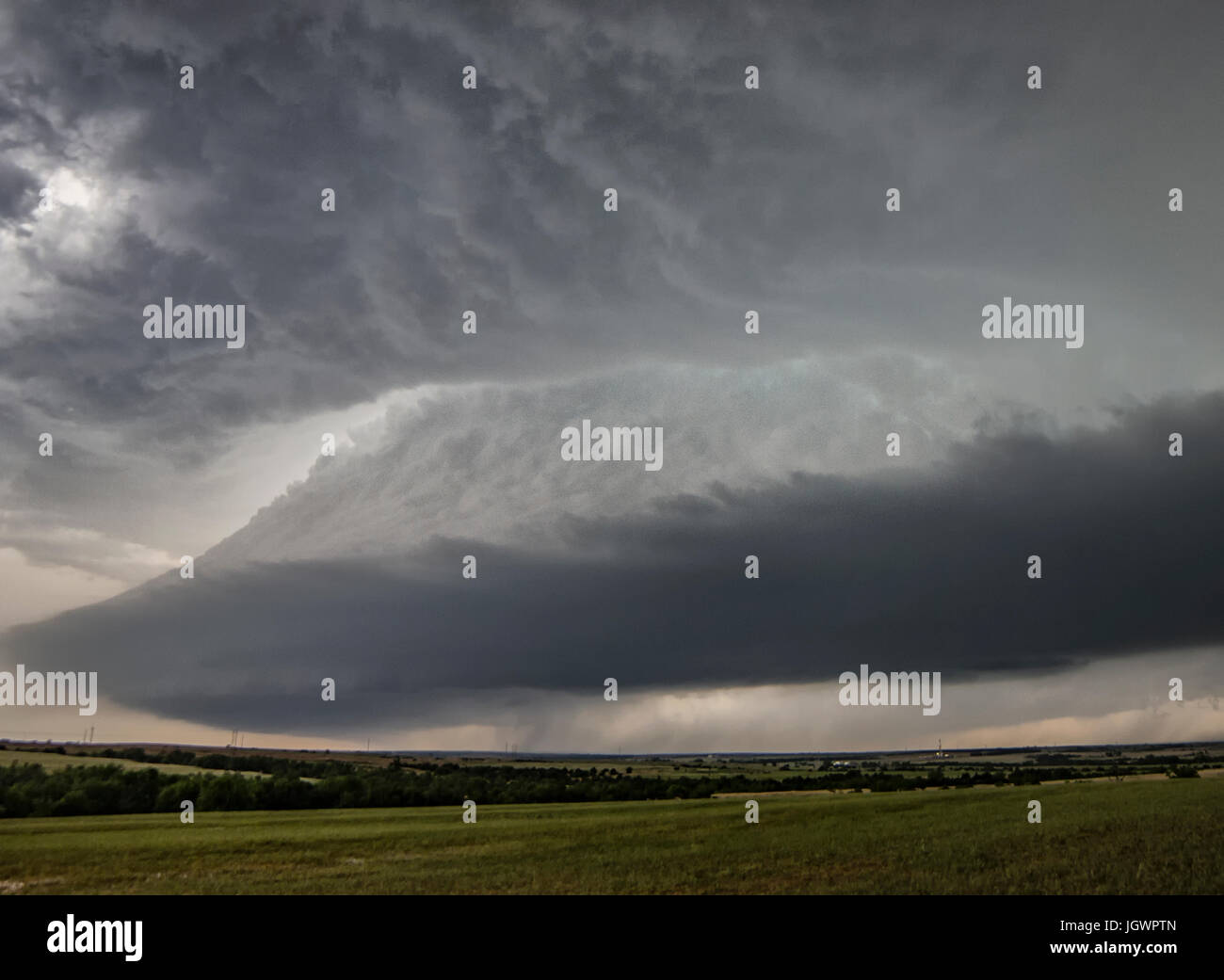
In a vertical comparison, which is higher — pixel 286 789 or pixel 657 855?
pixel 657 855

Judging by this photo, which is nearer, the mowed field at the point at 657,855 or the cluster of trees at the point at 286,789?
the mowed field at the point at 657,855

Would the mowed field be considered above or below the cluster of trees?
above

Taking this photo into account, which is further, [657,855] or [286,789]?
[286,789]

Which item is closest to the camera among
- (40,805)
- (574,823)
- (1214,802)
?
(574,823)

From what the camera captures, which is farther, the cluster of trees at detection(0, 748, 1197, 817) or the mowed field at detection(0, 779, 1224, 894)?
the cluster of trees at detection(0, 748, 1197, 817)
